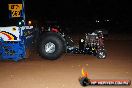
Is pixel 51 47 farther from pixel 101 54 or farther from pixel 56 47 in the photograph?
pixel 101 54

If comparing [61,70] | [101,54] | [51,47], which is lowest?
[61,70]

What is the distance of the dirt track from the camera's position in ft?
29.3

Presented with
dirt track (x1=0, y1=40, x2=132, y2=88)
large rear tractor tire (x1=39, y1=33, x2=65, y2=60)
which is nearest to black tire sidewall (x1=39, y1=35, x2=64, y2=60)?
large rear tractor tire (x1=39, y1=33, x2=65, y2=60)

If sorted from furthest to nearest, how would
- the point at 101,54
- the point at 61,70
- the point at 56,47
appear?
the point at 101,54, the point at 56,47, the point at 61,70

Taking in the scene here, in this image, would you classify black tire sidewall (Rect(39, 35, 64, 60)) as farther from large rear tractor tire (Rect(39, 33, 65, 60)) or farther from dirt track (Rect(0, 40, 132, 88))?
dirt track (Rect(0, 40, 132, 88))

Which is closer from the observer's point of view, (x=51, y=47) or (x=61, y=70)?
(x=61, y=70)

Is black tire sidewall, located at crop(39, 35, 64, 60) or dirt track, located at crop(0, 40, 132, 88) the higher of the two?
black tire sidewall, located at crop(39, 35, 64, 60)

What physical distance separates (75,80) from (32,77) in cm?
139

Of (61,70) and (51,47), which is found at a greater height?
(51,47)

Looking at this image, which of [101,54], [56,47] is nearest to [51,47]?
[56,47]

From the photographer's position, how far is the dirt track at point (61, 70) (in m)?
8.94

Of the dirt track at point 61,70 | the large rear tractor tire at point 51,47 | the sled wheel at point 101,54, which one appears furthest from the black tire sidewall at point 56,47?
the sled wheel at point 101,54

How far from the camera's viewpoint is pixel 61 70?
34.7 ft

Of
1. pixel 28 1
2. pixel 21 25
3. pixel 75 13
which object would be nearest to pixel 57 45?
pixel 21 25
